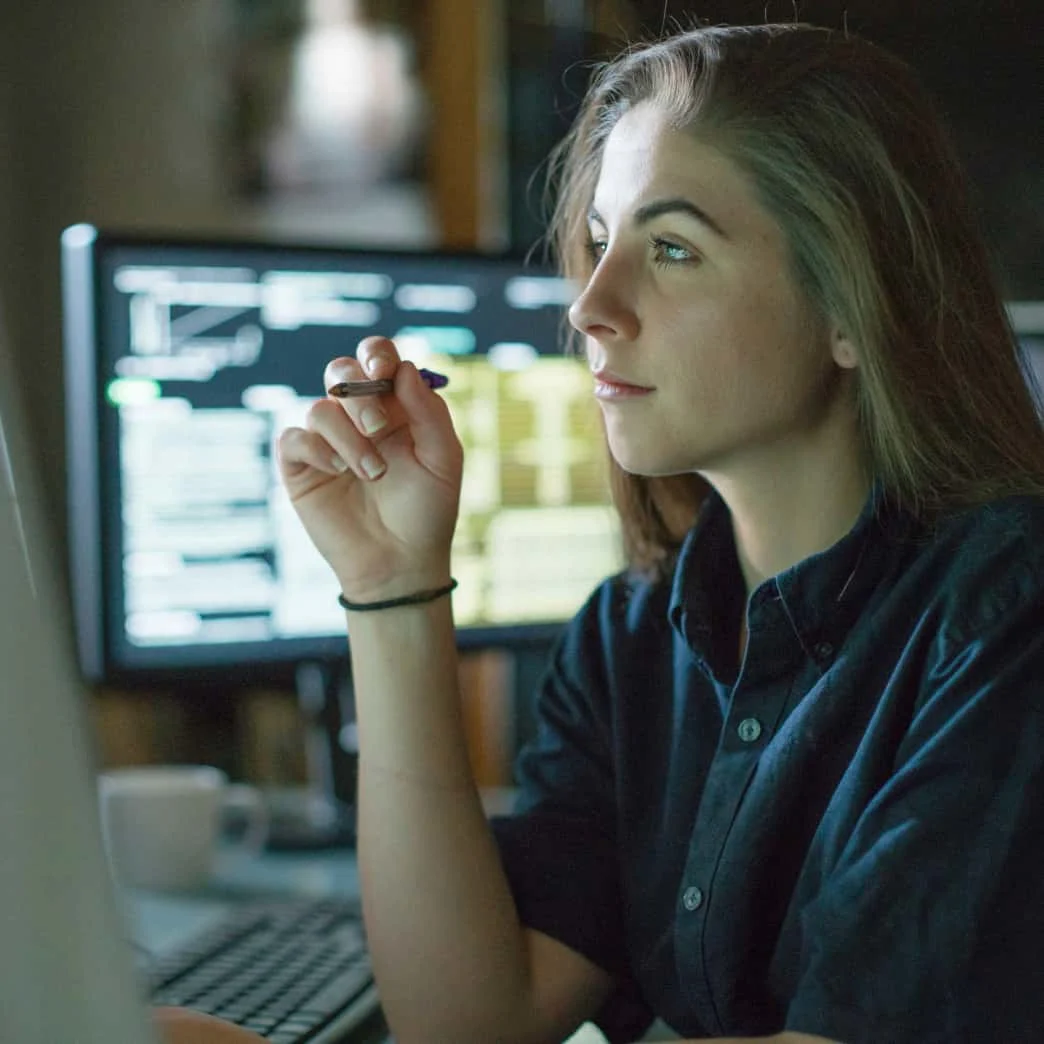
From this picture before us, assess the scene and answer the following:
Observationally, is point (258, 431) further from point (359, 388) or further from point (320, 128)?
point (320, 128)

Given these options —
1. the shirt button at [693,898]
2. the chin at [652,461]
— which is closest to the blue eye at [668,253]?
the chin at [652,461]

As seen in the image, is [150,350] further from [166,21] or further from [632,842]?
[166,21]

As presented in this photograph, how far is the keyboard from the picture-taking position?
887 mm

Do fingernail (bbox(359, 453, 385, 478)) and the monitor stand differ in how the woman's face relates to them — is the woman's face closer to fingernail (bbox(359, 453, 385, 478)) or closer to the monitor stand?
fingernail (bbox(359, 453, 385, 478))

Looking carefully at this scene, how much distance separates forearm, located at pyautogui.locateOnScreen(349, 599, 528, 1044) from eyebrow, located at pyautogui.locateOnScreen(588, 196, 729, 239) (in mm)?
277

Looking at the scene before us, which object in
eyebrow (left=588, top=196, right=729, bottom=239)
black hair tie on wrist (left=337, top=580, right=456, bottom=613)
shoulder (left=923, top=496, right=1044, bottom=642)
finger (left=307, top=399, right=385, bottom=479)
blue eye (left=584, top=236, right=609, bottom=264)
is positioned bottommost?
black hair tie on wrist (left=337, top=580, right=456, bottom=613)

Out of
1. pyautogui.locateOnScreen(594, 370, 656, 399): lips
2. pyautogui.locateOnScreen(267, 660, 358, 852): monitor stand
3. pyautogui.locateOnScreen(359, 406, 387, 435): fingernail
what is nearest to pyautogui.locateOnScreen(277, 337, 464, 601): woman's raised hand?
pyautogui.locateOnScreen(359, 406, 387, 435): fingernail

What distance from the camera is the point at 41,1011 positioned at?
421 mm

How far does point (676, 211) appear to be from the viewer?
833mm

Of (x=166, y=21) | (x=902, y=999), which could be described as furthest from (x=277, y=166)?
(x=902, y=999)

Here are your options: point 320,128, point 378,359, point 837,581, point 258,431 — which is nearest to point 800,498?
point 837,581

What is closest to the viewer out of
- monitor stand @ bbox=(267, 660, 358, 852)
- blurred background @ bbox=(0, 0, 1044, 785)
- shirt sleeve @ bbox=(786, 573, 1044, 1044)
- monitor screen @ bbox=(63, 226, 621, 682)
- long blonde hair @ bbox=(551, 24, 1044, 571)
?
shirt sleeve @ bbox=(786, 573, 1044, 1044)

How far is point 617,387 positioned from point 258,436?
0.53m

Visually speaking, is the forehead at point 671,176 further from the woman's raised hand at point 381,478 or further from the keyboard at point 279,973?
the keyboard at point 279,973
